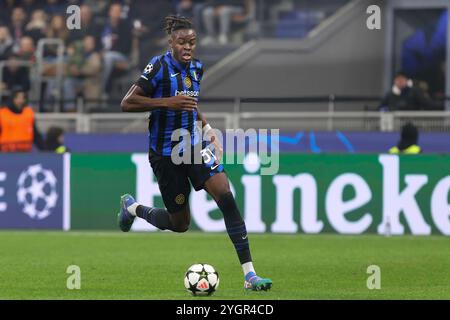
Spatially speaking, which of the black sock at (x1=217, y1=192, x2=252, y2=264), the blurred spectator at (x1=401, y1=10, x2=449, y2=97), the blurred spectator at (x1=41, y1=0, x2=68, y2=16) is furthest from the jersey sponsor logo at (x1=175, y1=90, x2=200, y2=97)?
the blurred spectator at (x1=41, y1=0, x2=68, y2=16)

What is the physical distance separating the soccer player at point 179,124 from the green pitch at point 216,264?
2.15ft

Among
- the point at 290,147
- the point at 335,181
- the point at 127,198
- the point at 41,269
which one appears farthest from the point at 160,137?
the point at 290,147

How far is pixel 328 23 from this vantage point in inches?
910

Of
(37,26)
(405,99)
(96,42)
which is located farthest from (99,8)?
(405,99)

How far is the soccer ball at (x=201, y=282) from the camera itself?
9.84m

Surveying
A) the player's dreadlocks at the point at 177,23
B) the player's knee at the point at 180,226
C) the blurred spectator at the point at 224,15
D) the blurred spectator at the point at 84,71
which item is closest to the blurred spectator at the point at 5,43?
the blurred spectator at the point at 84,71

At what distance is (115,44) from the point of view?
2355 centimetres

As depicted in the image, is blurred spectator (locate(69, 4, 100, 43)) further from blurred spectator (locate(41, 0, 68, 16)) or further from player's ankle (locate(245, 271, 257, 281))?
player's ankle (locate(245, 271, 257, 281))

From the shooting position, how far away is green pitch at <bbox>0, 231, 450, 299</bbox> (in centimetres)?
1017

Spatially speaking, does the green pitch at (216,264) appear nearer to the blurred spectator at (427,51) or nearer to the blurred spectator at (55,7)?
the blurred spectator at (427,51)

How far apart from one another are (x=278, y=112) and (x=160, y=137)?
10556 millimetres

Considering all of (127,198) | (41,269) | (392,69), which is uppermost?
(392,69)

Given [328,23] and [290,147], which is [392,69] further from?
[290,147]

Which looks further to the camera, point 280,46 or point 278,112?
point 280,46
